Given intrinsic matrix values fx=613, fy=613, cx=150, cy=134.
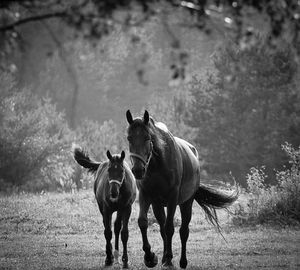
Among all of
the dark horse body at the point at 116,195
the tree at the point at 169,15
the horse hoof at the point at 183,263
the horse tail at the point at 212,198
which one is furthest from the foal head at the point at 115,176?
the tree at the point at 169,15

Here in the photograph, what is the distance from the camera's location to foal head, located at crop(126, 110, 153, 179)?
9245 mm

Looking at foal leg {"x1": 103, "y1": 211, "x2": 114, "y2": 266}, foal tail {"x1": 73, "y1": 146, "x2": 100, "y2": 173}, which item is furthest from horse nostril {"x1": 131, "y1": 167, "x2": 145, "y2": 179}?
foal tail {"x1": 73, "y1": 146, "x2": 100, "y2": 173}

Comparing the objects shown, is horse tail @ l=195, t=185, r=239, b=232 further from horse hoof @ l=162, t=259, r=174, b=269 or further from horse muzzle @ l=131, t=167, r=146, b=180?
horse muzzle @ l=131, t=167, r=146, b=180

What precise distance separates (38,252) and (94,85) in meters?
57.1

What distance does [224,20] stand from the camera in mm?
5613

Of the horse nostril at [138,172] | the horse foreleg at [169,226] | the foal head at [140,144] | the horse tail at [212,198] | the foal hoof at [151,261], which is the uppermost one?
the foal head at [140,144]

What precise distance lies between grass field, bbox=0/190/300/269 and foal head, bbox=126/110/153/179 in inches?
87.0

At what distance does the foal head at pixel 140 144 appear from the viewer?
9245 millimetres

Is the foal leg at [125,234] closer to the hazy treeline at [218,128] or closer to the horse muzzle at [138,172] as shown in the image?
A: the horse muzzle at [138,172]

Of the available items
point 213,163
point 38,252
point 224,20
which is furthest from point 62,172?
point 224,20

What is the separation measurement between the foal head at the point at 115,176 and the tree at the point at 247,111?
997 inches

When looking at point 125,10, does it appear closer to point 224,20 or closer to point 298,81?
point 224,20

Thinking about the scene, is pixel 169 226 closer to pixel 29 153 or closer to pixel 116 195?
pixel 116 195

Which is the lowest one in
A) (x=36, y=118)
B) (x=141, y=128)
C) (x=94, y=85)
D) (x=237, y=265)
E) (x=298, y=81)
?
(x=237, y=265)
